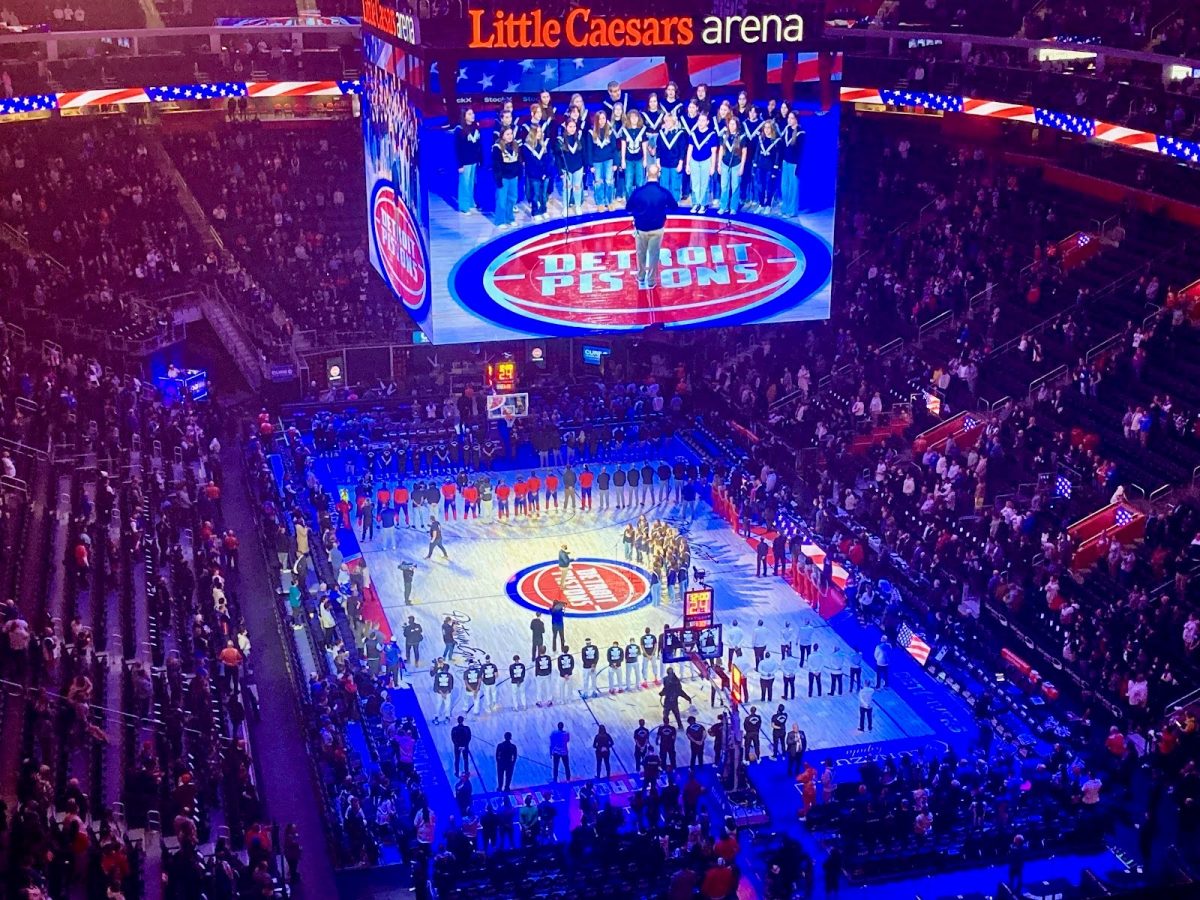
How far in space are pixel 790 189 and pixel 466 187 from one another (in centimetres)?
626

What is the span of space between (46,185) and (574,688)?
947 inches

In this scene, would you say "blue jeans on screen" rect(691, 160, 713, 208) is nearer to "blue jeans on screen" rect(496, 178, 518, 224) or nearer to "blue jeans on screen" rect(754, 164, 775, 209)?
"blue jeans on screen" rect(754, 164, 775, 209)

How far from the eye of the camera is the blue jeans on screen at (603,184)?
92.8ft

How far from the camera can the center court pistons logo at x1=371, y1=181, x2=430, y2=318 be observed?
1133 inches

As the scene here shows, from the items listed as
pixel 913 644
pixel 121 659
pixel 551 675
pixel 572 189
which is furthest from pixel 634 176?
pixel 121 659

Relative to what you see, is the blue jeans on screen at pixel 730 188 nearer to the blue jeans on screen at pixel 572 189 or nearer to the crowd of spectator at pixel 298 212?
the blue jeans on screen at pixel 572 189

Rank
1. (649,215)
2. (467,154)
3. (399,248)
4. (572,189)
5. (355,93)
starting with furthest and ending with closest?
1. (355,93)
2. (399,248)
3. (649,215)
4. (572,189)
5. (467,154)

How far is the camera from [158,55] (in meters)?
43.8

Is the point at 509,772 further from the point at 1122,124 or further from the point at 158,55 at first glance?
the point at 158,55

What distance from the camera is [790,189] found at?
29.5 metres

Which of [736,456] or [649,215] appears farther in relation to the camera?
[736,456]

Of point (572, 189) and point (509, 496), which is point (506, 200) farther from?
point (509, 496)

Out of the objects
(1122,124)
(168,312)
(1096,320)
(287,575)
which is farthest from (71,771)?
(1122,124)

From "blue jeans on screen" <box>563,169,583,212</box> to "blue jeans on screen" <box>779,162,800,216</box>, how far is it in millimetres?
3891
